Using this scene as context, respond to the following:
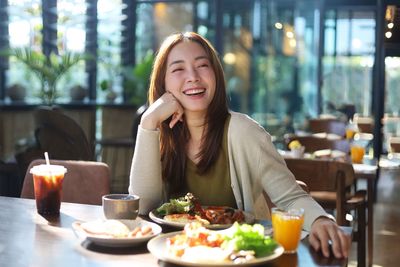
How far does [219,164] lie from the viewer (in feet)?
7.06

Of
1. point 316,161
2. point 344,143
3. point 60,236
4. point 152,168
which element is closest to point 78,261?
point 60,236

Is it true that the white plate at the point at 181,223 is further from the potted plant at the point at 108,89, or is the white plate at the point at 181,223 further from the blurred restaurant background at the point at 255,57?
the potted plant at the point at 108,89

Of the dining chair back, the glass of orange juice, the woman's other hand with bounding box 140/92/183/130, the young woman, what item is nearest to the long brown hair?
the young woman

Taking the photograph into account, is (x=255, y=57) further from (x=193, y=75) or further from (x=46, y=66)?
(x=193, y=75)

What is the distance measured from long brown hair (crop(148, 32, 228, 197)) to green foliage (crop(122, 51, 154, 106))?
18.4ft

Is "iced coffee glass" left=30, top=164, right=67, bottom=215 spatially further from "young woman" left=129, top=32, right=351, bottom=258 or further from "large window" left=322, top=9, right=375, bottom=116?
"large window" left=322, top=9, right=375, bottom=116

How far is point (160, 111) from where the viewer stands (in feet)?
6.77

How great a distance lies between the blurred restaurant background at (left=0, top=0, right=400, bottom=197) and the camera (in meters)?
7.79

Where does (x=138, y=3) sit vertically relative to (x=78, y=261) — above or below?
above

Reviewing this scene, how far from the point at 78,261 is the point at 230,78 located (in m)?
7.16

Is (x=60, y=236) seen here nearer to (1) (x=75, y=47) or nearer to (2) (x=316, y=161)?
(2) (x=316, y=161)

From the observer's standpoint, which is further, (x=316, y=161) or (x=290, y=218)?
(x=316, y=161)

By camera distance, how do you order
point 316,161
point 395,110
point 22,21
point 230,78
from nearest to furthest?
1. point 316,161
2. point 22,21
3. point 395,110
4. point 230,78

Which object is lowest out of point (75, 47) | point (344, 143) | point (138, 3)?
point (344, 143)
